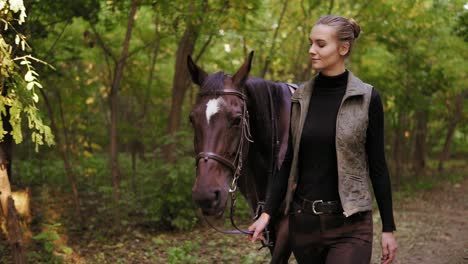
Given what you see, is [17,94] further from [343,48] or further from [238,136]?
[343,48]

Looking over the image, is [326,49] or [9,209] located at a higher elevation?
[326,49]

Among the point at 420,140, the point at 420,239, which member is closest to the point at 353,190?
the point at 420,239

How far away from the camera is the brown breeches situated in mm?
2543

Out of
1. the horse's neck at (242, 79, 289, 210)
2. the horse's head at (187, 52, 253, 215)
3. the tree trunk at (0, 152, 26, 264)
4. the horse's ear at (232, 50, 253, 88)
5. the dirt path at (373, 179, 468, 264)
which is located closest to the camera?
the horse's head at (187, 52, 253, 215)

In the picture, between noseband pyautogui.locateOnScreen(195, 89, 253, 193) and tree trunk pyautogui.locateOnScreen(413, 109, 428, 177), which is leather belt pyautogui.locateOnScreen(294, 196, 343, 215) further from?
tree trunk pyautogui.locateOnScreen(413, 109, 428, 177)

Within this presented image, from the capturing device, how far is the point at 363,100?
2.53 m

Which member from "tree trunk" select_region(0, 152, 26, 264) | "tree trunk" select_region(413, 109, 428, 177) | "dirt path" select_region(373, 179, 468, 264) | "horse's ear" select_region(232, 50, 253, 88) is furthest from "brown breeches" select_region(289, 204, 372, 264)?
"tree trunk" select_region(413, 109, 428, 177)

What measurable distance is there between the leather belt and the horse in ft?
1.95

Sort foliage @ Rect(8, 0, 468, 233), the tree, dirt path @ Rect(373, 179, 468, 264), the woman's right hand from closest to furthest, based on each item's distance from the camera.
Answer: the woman's right hand < the tree < dirt path @ Rect(373, 179, 468, 264) < foliage @ Rect(8, 0, 468, 233)

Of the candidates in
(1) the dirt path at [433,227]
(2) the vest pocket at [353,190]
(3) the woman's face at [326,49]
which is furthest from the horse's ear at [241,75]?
(1) the dirt path at [433,227]

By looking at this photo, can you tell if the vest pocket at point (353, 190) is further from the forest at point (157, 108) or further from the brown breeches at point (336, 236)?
the forest at point (157, 108)

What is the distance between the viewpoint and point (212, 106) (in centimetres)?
319

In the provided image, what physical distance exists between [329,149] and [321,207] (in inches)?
12.3

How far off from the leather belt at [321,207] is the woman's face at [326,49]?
714 millimetres
